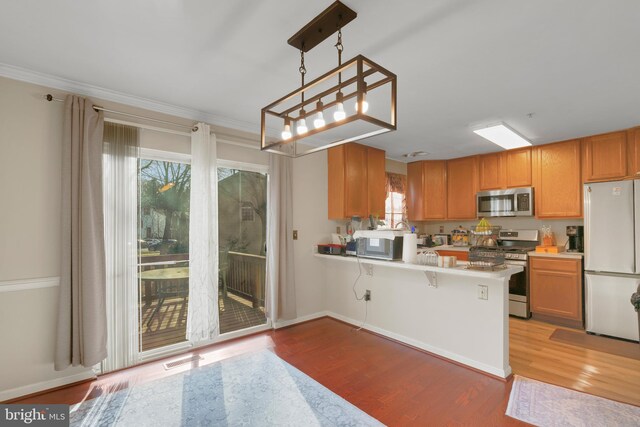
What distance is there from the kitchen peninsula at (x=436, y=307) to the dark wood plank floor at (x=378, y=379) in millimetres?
168

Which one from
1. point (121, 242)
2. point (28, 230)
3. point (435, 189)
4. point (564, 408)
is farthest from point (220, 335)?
point (435, 189)

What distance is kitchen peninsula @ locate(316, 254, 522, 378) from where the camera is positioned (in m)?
2.68

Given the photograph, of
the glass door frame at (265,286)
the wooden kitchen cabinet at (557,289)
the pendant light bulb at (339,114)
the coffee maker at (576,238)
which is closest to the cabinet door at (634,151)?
the coffee maker at (576,238)

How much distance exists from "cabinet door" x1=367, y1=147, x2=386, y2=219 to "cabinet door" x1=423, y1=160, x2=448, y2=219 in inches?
50.4

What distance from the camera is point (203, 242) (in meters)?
3.18

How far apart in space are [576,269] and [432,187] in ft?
7.89

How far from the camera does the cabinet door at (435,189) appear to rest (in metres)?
5.47

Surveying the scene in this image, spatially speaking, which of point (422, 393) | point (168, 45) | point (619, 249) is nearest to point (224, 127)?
point (168, 45)

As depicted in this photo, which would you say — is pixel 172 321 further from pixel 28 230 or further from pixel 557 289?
pixel 557 289

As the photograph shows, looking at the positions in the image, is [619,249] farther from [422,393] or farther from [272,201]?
[272,201]

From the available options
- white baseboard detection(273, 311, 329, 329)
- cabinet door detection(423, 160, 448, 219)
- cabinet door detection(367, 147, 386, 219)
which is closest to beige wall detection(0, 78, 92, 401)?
white baseboard detection(273, 311, 329, 329)

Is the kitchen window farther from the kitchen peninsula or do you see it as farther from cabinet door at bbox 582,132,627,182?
cabinet door at bbox 582,132,627,182

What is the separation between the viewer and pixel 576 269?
12.8 feet

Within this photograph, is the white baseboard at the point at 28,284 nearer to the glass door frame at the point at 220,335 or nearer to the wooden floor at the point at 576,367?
the glass door frame at the point at 220,335
